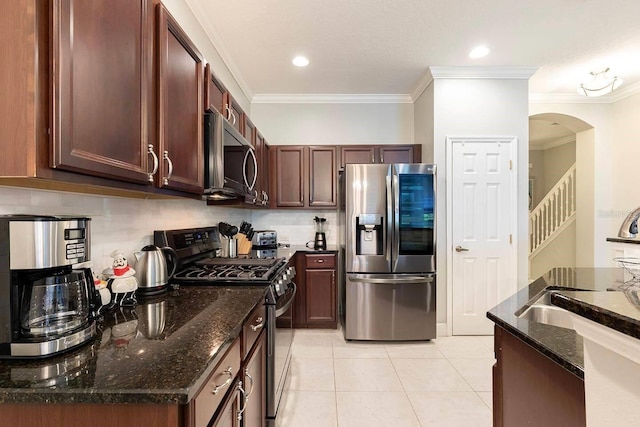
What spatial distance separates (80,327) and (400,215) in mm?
2630

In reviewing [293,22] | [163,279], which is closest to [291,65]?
[293,22]

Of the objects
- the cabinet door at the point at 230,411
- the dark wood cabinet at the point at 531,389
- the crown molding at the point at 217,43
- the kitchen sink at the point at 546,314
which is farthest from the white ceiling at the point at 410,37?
the cabinet door at the point at 230,411

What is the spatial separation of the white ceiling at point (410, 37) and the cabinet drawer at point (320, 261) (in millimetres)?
2019

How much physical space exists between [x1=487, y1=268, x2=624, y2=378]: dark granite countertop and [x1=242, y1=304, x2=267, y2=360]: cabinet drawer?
3.27 feet

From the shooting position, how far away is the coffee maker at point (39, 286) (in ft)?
2.65

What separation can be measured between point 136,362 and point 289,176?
3109 millimetres

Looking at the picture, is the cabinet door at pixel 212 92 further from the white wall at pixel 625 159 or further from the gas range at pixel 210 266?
the white wall at pixel 625 159

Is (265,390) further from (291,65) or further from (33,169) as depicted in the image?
(291,65)

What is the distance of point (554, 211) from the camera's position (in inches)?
221

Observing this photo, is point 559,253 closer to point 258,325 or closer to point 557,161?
point 557,161

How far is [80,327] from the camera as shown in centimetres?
92

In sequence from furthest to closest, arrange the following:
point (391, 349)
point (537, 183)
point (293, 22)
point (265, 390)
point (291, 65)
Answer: point (537, 183) → point (291, 65) → point (391, 349) → point (293, 22) → point (265, 390)

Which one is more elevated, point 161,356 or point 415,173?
point 415,173

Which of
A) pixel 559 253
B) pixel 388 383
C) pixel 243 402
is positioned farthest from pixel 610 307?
pixel 559 253
